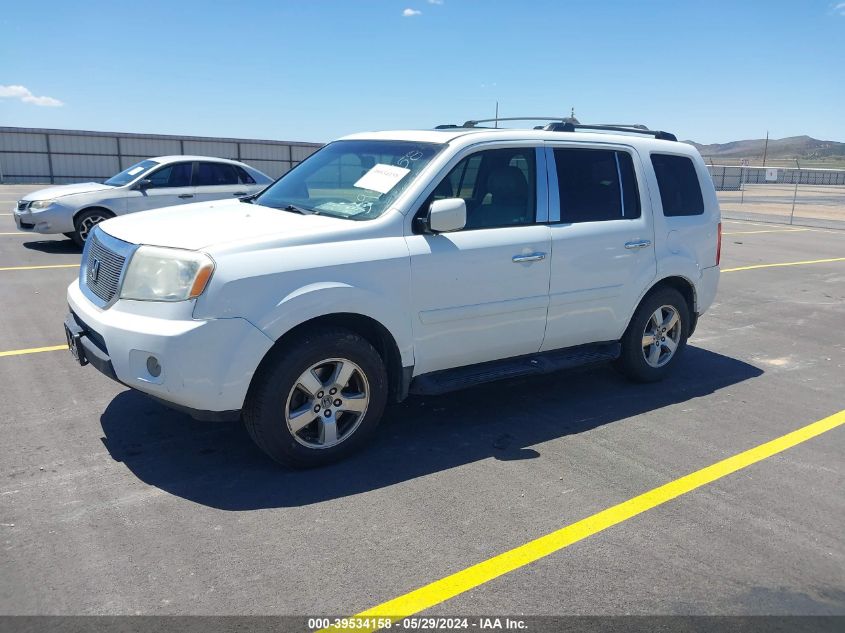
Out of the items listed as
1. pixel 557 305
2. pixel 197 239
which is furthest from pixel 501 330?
pixel 197 239

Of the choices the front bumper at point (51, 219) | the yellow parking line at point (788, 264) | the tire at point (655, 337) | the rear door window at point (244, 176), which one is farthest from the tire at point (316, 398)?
the yellow parking line at point (788, 264)

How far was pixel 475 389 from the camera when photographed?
571 centimetres

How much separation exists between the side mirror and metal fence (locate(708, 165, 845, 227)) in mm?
14046

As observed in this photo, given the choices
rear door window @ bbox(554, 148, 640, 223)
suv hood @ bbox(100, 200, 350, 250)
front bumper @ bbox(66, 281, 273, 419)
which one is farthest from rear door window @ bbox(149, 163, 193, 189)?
front bumper @ bbox(66, 281, 273, 419)

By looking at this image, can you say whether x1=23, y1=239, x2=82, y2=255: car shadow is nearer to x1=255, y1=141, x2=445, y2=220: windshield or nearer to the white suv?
the white suv

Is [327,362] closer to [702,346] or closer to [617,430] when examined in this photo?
[617,430]

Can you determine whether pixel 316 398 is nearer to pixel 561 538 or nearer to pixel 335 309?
pixel 335 309

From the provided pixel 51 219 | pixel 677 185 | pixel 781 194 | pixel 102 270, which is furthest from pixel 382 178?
pixel 781 194

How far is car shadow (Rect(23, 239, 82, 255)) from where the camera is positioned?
1164 cm

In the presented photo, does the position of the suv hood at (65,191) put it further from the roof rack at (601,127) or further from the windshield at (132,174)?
the roof rack at (601,127)

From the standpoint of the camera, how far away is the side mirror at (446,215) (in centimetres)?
425

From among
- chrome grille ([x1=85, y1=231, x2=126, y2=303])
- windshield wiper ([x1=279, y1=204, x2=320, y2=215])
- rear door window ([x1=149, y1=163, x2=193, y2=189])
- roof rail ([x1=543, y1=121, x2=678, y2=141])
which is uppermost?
roof rail ([x1=543, y1=121, x2=678, y2=141])

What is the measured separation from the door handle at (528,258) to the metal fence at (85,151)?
91.8ft

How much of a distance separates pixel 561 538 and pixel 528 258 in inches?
76.5
